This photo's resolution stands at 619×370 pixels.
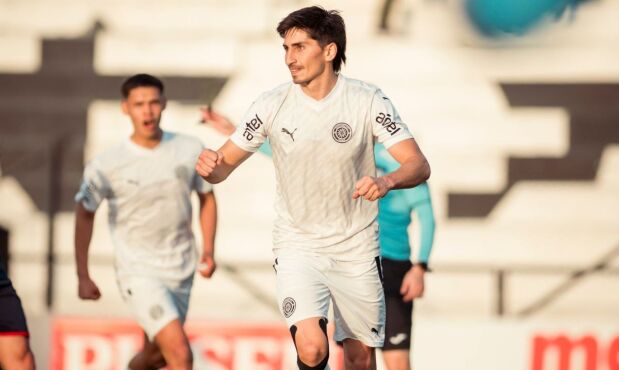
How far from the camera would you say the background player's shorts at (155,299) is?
8.36 m

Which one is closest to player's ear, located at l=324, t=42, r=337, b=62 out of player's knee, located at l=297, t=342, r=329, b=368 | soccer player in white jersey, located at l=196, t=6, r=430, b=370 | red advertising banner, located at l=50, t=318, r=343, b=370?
soccer player in white jersey, located at l=196, t=6, r=430, b=370

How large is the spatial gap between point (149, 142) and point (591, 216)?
4.36 metres

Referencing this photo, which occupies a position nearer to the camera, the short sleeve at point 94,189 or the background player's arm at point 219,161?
the background player's arm at point 219,161

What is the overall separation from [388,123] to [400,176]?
0.39 metres

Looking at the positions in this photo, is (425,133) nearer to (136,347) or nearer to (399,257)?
(136,347)

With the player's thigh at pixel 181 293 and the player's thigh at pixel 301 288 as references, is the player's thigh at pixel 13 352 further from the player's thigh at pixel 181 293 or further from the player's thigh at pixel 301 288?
the player's thigh at pixel 181 293

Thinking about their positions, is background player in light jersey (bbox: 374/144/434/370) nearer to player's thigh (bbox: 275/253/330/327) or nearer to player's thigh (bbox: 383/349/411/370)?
player's thigh (bbox: 383/349/411/370)

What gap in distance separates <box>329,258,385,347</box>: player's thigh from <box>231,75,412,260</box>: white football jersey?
67mm

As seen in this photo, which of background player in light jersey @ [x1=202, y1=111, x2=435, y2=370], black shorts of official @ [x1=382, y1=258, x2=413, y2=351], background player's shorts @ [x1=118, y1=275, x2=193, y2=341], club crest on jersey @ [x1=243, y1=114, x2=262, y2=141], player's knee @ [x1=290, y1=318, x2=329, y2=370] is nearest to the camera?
player's knee @ [x1=290, y1=318, x2=329, y2=370]

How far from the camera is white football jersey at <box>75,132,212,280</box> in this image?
8.48 meters

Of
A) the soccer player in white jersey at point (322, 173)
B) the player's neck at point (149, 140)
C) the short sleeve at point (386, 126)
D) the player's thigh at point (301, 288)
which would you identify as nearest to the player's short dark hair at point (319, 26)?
the soccer player in white jersey at point (322, 173)

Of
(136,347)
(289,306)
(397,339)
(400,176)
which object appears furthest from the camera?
(136,347)

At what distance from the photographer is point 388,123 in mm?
6867

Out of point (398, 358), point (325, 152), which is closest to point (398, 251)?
point (398, 358)
